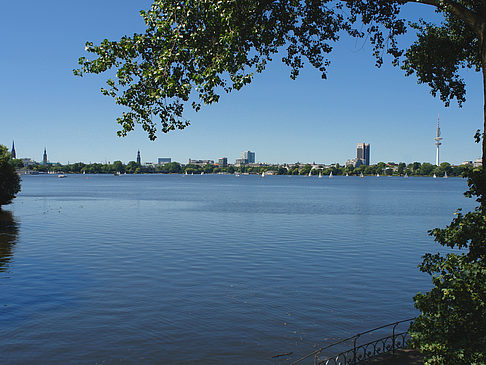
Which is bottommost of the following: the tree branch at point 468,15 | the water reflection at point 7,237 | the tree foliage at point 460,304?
the water reflection at point 7,237

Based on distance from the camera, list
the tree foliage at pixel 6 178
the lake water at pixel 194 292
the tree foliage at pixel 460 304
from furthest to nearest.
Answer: the tree foliage at pixel 6 178, the lake water at pixel 194 292, the tree foliage at pixel 460 304

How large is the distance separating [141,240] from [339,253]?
19.1 meters

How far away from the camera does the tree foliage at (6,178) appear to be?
6631 cm

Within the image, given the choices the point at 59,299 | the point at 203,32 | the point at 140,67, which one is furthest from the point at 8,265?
the point at 203,32

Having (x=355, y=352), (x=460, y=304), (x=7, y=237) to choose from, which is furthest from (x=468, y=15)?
(x=7, y=237)

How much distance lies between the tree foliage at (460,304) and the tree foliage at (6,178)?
2733 inches

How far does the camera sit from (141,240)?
41.8 m

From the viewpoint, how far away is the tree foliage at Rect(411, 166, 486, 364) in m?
9.32

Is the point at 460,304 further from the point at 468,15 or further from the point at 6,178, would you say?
the point at 6,178

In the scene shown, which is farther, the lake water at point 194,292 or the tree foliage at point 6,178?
the tree foliage at point 6,178

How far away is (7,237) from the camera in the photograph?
142 feet

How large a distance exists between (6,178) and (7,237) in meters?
28.8

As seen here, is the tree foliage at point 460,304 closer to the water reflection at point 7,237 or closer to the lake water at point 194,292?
the lake water at point 194,292

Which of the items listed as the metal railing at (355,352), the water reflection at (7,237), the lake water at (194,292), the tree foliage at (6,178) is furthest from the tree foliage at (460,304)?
the tree foliage at (6,178)
